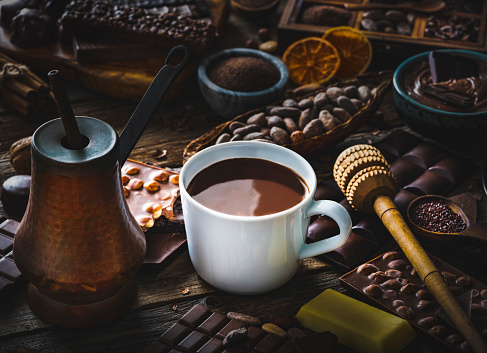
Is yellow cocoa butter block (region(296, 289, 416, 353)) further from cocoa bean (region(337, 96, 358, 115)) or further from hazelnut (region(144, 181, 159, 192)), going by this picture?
cocoa bean (region(337, 96, 358, 115))

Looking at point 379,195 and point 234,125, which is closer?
point 379,195

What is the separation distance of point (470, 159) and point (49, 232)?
3.44ft

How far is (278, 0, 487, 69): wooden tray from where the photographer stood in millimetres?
1670

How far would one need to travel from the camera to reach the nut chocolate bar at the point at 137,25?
1.56 m

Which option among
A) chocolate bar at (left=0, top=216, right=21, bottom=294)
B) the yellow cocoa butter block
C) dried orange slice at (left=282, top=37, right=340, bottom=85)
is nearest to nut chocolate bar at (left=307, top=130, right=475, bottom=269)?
the yellow cocoa butter block

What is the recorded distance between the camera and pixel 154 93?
91 cm

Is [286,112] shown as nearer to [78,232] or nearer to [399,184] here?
[399,184]

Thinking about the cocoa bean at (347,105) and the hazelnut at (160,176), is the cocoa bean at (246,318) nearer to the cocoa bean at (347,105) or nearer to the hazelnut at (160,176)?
the hazelnut at (160,176)

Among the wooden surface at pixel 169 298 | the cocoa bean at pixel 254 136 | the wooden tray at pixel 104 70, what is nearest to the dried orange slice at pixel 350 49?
the wooden surface at pixel 169 298

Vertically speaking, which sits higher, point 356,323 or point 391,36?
point 391,36

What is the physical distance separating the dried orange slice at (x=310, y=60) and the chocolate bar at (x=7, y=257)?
94 centimetres

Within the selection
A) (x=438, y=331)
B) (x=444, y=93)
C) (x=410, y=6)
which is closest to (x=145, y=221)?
(x=438, y=331)

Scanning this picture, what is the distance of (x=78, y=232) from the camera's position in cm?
83

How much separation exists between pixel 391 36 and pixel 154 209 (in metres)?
1.00
